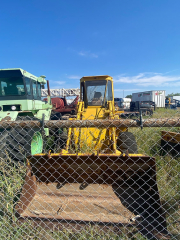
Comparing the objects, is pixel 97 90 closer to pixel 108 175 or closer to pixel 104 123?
pixel 108 175

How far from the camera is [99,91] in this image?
5309 mm

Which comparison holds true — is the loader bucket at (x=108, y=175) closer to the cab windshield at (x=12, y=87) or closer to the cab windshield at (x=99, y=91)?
the cab windshield at (x=99, y=91)

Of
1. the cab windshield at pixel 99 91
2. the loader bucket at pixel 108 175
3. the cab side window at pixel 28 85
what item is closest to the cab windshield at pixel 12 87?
the cab side window at pixel 28 85

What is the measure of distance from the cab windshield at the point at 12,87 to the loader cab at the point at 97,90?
211cm

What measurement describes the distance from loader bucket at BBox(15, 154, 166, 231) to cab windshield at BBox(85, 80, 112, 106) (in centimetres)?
291

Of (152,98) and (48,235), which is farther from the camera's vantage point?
(152,98)

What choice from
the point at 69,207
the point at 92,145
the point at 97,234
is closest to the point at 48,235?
the point at 69,207

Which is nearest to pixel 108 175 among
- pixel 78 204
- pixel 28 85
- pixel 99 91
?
pixel 78 204

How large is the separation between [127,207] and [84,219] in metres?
0.71

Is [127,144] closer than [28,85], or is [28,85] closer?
[127,144]

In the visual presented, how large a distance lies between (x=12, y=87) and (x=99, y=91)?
301cm

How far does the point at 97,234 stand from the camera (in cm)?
216

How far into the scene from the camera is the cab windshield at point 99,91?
5246mm

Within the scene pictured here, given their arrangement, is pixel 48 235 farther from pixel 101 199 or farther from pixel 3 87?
pixel 3 87
